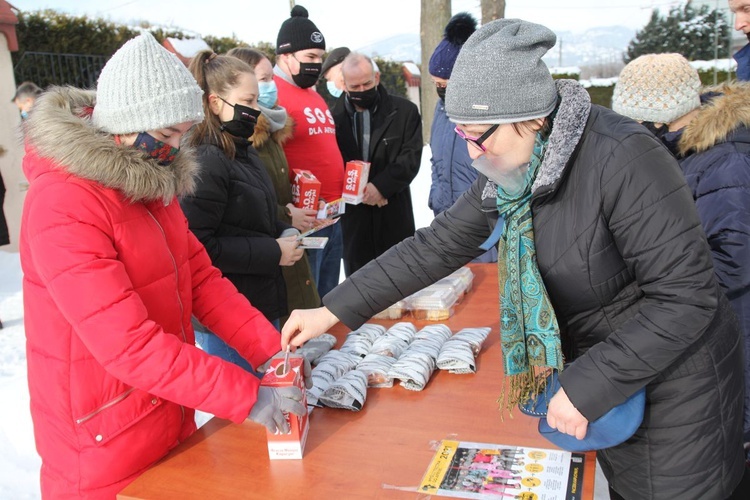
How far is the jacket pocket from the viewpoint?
145 centimetres

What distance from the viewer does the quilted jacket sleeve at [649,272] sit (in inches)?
48.8

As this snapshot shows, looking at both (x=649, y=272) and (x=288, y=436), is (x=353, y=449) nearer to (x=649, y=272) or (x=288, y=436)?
(x=288, y=436)

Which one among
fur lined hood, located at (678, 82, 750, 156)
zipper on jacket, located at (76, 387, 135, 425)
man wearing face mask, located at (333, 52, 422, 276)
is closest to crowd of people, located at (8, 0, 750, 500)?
zipper on jacket, located at (76, 387, 135, 425)

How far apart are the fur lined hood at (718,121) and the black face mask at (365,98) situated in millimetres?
2447

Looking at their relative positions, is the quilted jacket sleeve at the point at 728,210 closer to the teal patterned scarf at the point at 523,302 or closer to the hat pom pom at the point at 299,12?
the teal patterned scarf at the point at 523,302

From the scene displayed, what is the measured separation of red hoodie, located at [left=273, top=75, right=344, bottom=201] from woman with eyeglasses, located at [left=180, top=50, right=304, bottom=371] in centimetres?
116

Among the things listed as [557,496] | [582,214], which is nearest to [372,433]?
[557,496]

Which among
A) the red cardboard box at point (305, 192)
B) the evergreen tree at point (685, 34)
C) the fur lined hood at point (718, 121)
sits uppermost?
the fur lined hood at point (718, 121)

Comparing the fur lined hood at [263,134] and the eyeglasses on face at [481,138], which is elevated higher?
the eyeglasses on face at [481,138]

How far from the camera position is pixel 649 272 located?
1.27 metres

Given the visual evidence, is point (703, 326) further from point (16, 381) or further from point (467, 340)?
point (16, 381)

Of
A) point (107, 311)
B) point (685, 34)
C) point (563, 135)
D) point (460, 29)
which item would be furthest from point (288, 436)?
point (685, 34)

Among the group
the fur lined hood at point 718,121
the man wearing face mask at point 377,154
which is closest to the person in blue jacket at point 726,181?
the fur lined hood at point 718,121

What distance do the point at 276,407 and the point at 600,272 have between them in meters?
0.82
